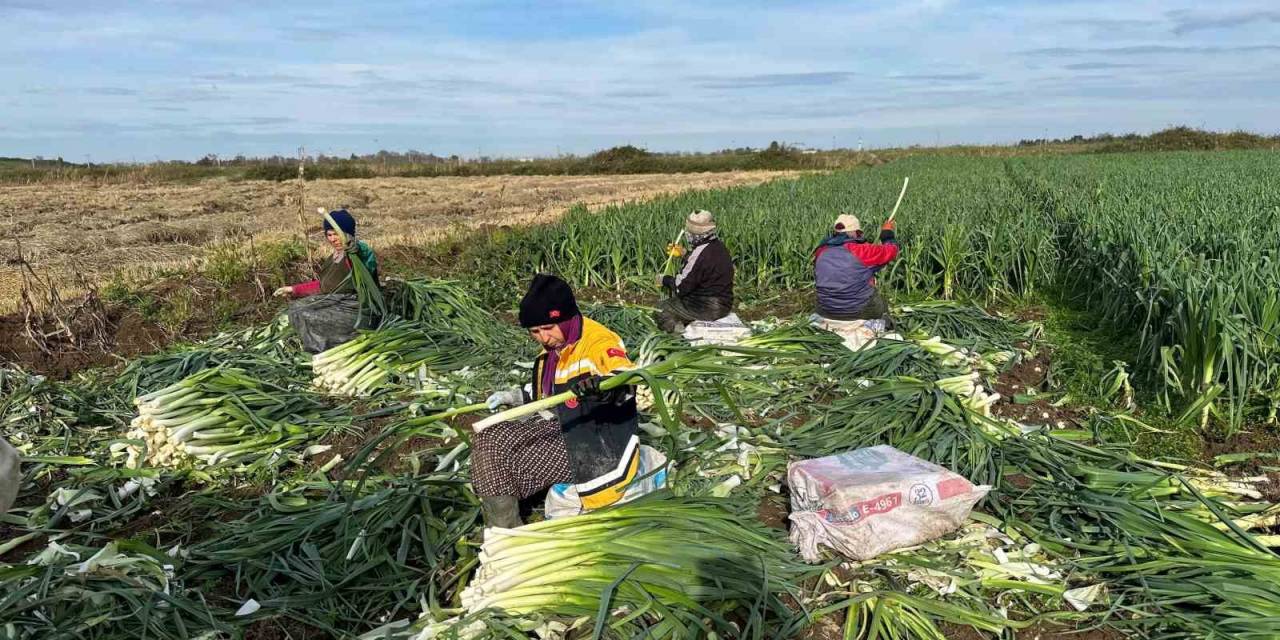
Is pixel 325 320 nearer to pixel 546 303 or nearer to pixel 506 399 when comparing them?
pixel 506 399

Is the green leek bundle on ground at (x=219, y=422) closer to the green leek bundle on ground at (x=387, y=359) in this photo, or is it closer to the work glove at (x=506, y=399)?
the green leek bundle on ground at (x=387, y=359)

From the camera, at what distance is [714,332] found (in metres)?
5.61

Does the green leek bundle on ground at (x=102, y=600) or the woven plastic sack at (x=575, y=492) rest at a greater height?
the woven plastic sack at (x=575, y=492)

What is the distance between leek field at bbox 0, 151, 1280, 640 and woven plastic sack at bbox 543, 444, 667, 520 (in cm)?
13

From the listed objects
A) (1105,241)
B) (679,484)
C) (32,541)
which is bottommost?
(32,541)

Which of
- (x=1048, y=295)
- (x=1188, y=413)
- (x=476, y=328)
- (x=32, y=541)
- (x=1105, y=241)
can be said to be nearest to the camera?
Answer: (x=32, y=541)

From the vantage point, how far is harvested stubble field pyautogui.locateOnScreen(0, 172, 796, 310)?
1196 centimetres

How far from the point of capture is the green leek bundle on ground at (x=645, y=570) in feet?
7.89

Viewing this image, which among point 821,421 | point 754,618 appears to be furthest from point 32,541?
point 821,421

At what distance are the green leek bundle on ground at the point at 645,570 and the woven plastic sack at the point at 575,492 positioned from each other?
249 mm

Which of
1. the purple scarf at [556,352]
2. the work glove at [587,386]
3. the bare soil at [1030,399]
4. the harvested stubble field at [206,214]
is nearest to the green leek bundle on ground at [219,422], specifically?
the purple scarf at [556,352]

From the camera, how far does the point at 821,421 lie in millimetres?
4008

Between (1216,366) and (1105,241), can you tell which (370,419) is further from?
(1105,241)

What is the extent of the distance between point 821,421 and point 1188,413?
6.75 ft
